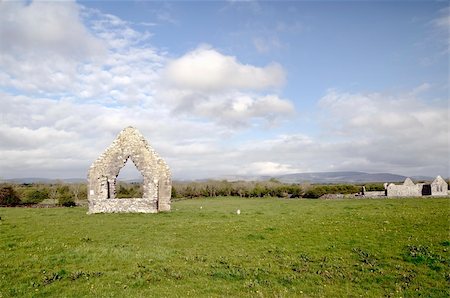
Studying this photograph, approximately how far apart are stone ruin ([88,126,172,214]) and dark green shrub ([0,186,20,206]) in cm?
2770

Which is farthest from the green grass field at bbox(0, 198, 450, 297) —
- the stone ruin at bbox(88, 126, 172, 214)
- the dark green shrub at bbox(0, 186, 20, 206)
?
the dark green shrub at bbox(0, 186, 20, 206)

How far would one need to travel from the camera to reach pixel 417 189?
64.4 metres

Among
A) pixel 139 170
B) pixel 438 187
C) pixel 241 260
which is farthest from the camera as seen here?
pixel 438 187

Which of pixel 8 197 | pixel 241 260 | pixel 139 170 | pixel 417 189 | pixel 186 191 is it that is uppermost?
pixel 139 170

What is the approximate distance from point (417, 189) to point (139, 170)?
53.1 metres

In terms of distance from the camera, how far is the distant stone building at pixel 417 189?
62406 mm

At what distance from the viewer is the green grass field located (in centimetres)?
1171

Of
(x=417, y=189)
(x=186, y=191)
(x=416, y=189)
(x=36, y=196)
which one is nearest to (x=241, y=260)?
(x=36, y=196)

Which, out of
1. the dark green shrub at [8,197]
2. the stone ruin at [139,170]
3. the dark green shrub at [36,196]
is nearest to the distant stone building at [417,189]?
the stone ruin at [139,170]

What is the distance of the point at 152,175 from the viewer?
116 feet

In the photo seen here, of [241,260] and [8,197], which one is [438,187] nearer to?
[241,260]

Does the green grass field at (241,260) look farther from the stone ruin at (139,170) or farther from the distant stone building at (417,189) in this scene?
the distant stone building at (417,189)

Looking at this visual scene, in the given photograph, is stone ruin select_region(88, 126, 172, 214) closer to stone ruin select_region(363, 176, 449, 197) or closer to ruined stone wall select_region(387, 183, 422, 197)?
stone ruin select_region(363, 176, 449, 197)

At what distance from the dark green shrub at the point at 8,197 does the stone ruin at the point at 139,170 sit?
27.7 m
